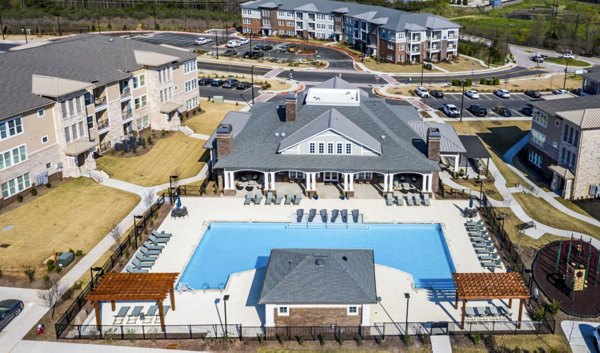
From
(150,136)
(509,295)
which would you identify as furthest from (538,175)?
(150,136)

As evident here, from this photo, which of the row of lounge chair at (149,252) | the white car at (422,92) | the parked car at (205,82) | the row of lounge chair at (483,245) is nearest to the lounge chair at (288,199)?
the row of lounge chair at (149,252)

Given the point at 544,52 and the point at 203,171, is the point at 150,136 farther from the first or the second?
the point at 544,52

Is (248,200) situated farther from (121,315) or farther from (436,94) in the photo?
(436,94)

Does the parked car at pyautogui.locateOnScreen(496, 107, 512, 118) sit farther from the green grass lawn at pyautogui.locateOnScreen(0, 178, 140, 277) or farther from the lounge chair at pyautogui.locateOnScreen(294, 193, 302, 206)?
the green grass lawn at pyautogui.locateOnScreen(0, 178, 140, 277)

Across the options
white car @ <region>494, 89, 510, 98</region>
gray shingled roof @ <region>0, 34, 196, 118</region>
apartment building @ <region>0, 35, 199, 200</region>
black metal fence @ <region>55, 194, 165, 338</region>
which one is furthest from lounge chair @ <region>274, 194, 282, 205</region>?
white car @ <region>494, 89, 510, 98</region>

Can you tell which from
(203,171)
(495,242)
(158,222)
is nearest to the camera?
(495,242)
